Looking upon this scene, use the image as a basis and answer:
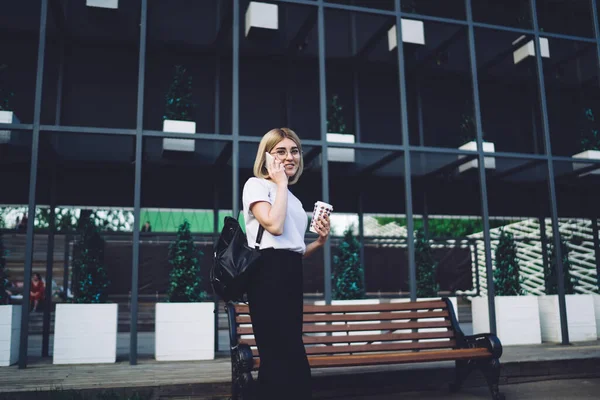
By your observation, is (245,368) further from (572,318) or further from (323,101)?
(572,318)

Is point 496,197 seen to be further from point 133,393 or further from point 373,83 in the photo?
point 133,393

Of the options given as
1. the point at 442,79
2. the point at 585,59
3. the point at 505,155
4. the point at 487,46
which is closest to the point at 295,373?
the point at 505,155

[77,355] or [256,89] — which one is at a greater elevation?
[256,89]

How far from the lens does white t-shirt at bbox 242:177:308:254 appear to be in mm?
2344

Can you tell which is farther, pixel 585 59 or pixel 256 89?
pixel 585 59

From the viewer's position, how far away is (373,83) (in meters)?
9.45

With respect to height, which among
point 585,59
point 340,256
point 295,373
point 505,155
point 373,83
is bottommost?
point 295,373

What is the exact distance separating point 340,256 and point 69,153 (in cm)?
421

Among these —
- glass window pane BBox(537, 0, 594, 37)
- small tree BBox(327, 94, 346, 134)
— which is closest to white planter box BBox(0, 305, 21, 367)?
small tree BBox(327, 94, 346, 134)

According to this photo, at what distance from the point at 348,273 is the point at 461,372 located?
94.4 inches

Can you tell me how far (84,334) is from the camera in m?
5.68

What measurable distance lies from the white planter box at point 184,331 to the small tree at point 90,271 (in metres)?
0.78

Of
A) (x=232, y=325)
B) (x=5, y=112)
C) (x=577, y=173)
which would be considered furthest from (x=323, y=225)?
(x=577, y=173)

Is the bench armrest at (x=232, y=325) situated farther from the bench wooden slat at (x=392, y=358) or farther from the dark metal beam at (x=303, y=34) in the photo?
the dark metal beam at (x=303, y=34)
